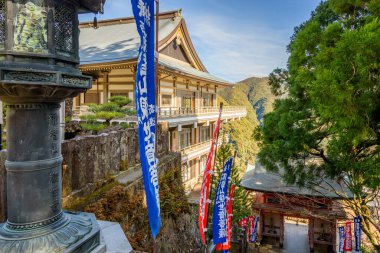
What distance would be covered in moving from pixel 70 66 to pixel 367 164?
5.33 meters

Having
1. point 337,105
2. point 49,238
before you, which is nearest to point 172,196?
point 337,105

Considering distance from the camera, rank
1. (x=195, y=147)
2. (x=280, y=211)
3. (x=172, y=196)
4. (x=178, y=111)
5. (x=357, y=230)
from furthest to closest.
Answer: (x=195, y=147), (x=178, y=111), (x=280, y=211), (x=357, y=230), (x=172, y=196)

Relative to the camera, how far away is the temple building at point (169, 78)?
45.5ft

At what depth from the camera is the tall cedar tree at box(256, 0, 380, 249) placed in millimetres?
3811

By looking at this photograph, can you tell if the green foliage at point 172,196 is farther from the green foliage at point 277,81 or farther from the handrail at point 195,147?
the handrail at point 195,147

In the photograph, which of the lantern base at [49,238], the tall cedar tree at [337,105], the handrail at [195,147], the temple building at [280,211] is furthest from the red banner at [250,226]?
the lantern base at [49,238]

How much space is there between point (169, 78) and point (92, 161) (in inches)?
488

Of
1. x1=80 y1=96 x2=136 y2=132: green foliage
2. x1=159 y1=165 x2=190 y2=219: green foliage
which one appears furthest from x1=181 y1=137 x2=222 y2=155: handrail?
x1=159 y1=165 x2=190 y2=219: green foliage

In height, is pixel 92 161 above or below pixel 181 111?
below

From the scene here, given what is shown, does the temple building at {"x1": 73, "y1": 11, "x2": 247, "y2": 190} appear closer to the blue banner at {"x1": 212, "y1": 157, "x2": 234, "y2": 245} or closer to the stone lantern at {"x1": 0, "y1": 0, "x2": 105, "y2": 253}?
the blue banner at {"x1": 212, "y1": 157, "x2": 234, "y2": 245}

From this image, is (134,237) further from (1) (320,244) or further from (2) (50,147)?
(1) (320,244)

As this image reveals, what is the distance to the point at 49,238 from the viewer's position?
7.20ft

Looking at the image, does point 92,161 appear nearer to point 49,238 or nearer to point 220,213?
point 49,238

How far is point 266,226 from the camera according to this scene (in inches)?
602
